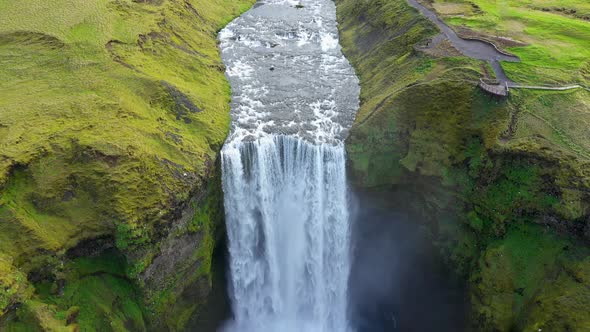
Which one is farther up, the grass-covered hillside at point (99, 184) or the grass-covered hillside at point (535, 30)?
the grass-covered hillside at point (535, 30)

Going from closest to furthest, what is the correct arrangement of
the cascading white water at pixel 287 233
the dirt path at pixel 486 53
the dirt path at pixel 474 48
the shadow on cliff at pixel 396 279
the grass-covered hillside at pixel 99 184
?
the grass-covered hillside at pixel 99 184
the shadow on cliff at pixel 396 279
the dirt path at pixel 486 53
the cascading white water at pixel 287 233
the dirt path at pixel 474 48

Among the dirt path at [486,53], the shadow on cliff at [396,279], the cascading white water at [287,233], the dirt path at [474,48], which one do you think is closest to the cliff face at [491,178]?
the dirt path at [486,53]

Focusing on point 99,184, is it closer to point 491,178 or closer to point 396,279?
point 396,279

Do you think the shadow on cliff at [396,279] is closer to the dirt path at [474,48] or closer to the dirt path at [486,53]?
the dirt path at [486,53]

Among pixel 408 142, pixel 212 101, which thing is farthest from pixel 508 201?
pixel 212 101

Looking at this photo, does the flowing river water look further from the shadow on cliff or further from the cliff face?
the cliff face

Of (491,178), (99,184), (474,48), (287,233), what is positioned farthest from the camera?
(474,48)

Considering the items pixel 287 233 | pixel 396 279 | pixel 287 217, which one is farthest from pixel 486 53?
pixel 287 233
